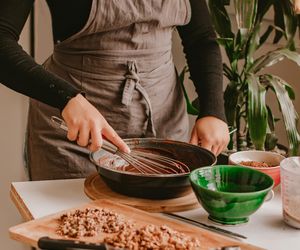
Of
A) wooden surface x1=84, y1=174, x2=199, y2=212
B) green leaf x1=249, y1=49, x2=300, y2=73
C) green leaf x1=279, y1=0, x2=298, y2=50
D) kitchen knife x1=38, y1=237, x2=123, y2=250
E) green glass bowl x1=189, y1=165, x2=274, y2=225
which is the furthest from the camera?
green leaf x1=279, y1=0, x2=298, y2=50

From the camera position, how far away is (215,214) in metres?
0.93

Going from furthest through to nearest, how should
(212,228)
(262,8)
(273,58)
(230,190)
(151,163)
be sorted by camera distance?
(262,8)
(273,58)
(151,163)
(230,190)
(212,228)

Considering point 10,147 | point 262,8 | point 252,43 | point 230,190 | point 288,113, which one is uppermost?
point 262,8

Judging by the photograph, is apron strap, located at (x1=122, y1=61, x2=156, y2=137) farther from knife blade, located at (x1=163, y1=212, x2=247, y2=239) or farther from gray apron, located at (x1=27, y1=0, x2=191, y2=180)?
knife blade, located at (x1=163, y1=212, x2=247, y2=239)

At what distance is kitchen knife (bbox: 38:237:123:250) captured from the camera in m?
0.80

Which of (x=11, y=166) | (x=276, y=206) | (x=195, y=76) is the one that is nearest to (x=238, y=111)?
(x=195, y=76)

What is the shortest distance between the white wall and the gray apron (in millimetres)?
777

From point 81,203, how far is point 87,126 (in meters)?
0.15

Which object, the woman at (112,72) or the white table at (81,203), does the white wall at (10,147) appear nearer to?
the woman at (112,72)

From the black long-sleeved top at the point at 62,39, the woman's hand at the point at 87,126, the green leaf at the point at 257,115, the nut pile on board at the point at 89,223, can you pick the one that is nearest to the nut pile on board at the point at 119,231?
the nut pile on board at the point at 89,223

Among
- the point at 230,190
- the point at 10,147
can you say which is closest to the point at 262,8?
the point at 10,147

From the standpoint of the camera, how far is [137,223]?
923 mm

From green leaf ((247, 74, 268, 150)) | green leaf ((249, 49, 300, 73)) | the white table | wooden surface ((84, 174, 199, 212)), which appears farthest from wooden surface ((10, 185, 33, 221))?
green leaf ((249, 49, 300, 73))

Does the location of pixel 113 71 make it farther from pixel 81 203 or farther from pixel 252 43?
pixel 252 43
